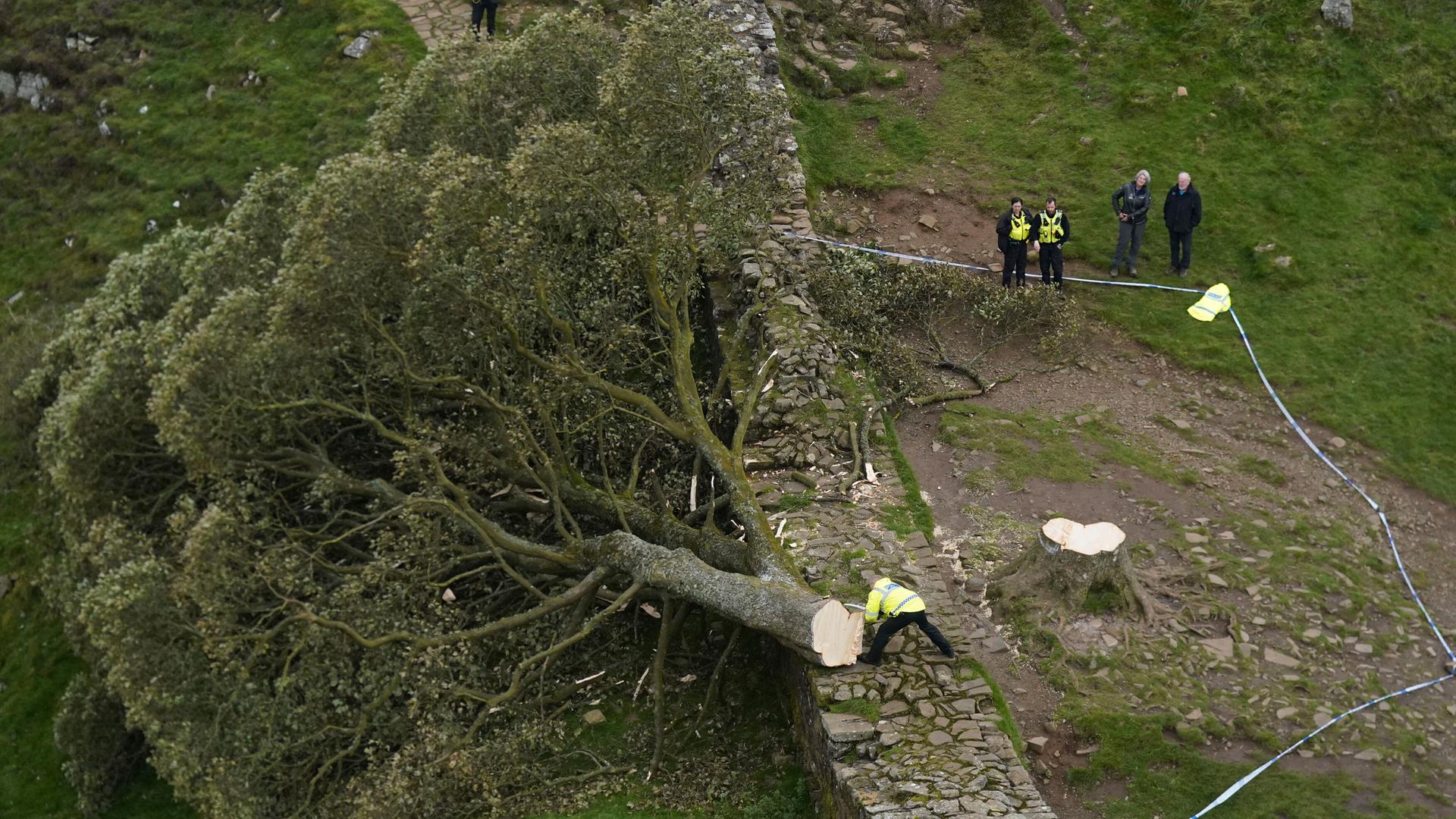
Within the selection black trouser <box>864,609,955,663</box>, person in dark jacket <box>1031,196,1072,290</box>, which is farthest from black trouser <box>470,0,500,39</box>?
black trouser <box>864,609,955,663</box>

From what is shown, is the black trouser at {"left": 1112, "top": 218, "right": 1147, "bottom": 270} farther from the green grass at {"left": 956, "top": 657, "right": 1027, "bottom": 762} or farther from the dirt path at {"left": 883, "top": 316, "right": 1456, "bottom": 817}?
the green grass at {"left": 956, "top": 657, "right": 1027, "bottom": 762}

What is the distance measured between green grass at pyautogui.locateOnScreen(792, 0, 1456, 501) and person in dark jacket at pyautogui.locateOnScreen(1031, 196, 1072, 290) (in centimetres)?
93

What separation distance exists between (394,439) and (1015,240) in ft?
37.4

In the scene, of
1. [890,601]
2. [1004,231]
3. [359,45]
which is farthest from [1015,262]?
[359,45]

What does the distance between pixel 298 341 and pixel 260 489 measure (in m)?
2.27

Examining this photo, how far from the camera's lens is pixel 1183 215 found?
931 inches

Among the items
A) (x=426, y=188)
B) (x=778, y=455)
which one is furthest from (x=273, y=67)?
(x=778, y=455)

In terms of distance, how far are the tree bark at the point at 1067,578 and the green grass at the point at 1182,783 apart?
1.88 meters

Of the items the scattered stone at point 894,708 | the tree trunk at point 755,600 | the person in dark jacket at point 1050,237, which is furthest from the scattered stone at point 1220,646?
the person in dark jacket at point 1050,237

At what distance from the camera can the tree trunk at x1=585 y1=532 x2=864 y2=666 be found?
50.1 feet

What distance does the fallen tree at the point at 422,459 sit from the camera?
55.7ft

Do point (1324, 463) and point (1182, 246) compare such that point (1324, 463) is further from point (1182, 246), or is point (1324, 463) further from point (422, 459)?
point (422, 459)

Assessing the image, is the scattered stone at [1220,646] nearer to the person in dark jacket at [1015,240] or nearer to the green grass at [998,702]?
the green grass at [998,702]

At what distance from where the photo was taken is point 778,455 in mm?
19516
